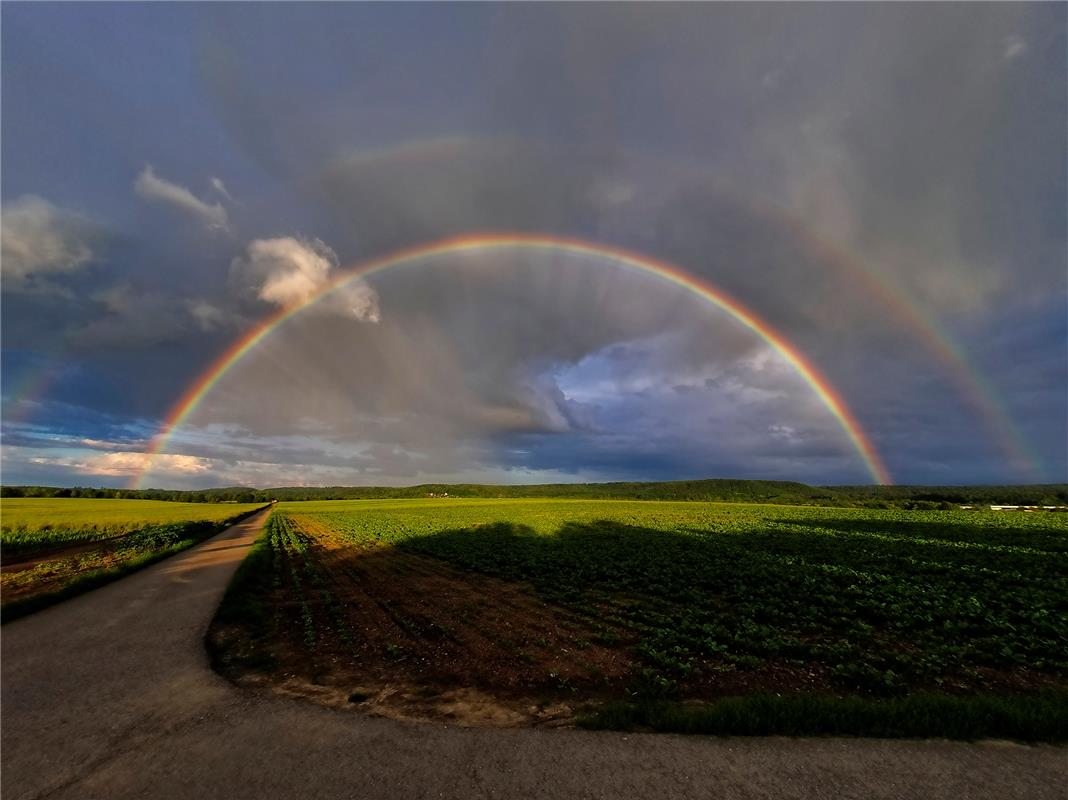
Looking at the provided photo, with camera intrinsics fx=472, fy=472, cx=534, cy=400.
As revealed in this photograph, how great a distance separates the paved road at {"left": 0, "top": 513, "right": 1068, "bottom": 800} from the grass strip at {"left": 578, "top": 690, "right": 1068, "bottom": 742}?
29 centimetres

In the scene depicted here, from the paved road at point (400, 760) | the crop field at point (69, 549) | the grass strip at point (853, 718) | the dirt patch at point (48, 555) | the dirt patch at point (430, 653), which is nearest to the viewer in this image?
the paved road at point (400, 760)

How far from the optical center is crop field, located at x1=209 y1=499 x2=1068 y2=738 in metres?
7.96

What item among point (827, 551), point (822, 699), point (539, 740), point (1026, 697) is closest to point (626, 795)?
point (539, 740)

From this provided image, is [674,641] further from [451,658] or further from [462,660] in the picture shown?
[451,658]

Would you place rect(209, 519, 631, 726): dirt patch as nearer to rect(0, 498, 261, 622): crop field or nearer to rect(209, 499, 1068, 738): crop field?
rect(209, 499, 1068, 738): crop field

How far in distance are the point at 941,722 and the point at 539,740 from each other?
6.20m

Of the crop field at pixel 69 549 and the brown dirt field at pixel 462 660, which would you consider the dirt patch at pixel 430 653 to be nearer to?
the brown dirt field at pixel 462 660

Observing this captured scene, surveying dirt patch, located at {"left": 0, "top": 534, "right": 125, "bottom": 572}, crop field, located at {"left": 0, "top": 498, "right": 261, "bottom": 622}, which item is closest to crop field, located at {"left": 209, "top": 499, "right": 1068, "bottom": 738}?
crop field, located at {"left": 0, "top": 498, "right": 261, "bottom": 622}

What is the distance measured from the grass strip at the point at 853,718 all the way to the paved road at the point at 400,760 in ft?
0.95

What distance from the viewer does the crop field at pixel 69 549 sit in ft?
61.8

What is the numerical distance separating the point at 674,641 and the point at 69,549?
4150cm

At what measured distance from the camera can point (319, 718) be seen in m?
A: 8.06

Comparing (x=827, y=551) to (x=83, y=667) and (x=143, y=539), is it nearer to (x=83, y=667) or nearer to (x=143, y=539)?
(x=83, y=667)

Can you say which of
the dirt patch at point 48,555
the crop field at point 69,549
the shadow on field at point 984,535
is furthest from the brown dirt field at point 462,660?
the shadow on field at point 984,535
